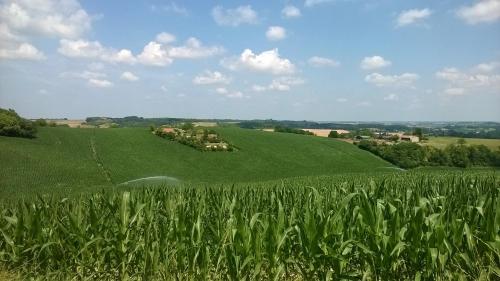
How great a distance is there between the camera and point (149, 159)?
158 feet

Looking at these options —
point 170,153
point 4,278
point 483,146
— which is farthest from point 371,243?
point 483,146

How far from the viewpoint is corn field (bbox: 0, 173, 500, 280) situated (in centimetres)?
484

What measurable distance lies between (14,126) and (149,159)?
14240mm

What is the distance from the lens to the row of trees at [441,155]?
2331 inches

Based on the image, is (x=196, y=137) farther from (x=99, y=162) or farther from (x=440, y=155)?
(x=440, y=155)

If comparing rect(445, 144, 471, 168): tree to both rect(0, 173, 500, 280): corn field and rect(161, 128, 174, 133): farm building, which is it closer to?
rect(161, 128, 174, 133): farm building

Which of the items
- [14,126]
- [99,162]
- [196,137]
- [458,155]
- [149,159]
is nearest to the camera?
[99,162]

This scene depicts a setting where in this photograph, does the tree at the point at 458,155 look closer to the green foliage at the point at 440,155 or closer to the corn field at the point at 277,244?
the green foliage at the point at 440,155

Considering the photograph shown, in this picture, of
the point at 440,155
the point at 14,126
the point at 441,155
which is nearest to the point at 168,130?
the point at 14,126

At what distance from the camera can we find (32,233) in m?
6.50

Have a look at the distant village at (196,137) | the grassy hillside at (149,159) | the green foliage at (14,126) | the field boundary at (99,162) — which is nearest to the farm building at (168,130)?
the distant village at (196,137)

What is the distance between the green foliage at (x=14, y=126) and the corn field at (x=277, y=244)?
44.2 m

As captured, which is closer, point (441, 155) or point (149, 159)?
point (149, 159)

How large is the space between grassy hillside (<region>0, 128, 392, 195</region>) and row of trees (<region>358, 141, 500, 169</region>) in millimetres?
2852
